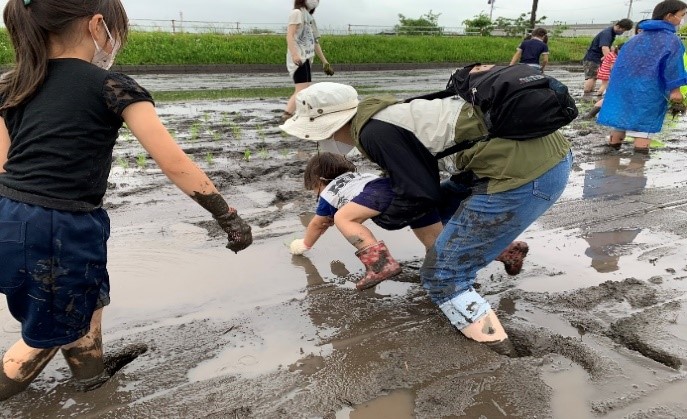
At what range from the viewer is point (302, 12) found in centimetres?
746

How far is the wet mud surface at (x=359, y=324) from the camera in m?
2.10

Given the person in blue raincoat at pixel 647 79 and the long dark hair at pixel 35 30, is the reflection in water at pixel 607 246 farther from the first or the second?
the long dark hair at pixel 35 30

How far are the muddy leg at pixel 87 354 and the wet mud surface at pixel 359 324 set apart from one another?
79mm

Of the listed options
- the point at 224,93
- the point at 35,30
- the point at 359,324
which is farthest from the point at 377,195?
the point at 224,93

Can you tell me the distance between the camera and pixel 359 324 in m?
2.67

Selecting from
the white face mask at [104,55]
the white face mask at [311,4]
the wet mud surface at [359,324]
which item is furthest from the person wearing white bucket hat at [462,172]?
the white face mask at [311,4]

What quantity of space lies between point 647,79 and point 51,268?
6096 mm

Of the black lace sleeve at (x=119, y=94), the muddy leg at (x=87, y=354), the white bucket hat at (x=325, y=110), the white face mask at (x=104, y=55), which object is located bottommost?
the muddy leg at (x=87, y=354)

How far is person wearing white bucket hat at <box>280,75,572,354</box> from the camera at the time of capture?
2430 millimetres

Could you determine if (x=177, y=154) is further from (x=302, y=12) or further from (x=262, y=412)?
(x=302, y=12)

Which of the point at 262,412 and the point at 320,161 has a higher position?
the point at 320,161

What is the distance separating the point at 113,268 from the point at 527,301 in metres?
2.33

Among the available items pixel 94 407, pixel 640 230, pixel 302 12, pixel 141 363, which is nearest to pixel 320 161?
pixel 141 363

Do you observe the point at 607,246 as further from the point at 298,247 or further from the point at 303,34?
the point at 303,34
